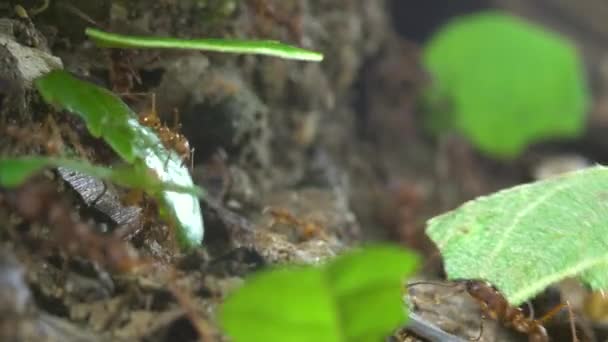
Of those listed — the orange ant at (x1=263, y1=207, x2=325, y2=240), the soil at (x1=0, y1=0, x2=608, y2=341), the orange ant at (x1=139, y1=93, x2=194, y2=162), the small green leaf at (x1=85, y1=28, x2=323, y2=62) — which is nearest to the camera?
the soil at (x1=0, y1=0, x2=608, y2=341)

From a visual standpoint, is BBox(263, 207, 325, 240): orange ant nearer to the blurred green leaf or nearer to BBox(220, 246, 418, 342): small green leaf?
BBox(220, 246, 418, 342): small green leaf

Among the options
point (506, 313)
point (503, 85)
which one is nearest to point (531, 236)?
point (506, 313)

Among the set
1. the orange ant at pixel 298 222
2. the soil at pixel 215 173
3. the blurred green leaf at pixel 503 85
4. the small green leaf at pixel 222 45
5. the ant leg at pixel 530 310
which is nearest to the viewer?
the soil at pixel 215 173

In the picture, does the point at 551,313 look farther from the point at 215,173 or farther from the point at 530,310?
the point at 215,173

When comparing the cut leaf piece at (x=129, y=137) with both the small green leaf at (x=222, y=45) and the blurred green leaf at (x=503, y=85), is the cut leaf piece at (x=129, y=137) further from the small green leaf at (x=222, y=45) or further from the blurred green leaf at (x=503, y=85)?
the blurred green leaf at (x=503, y=85)

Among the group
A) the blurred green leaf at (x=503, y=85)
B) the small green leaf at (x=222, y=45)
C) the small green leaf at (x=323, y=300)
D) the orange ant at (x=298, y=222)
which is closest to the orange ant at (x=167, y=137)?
the small green leaf at (x=222, y=45)

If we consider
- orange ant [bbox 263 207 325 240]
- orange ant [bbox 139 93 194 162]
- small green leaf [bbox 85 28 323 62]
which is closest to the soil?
orange ant [bbox 263 207 325 240]
